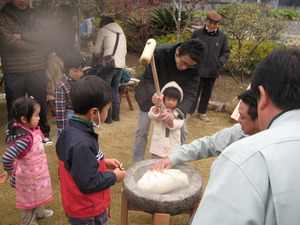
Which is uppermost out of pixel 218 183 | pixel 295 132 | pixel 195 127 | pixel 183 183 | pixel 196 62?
pixel 295 132

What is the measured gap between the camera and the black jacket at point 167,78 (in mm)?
2977

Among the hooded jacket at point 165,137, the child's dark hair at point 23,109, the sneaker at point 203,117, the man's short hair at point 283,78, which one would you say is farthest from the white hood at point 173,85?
the sneaker at point 203,117

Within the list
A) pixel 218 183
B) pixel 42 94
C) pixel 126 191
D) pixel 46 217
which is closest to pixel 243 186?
pixel 218 183

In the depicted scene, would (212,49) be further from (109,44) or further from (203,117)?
(109,44)

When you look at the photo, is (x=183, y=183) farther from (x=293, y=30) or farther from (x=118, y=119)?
(x=293, y=30)

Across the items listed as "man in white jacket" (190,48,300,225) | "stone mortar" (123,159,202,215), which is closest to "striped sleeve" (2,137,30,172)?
"stone mortar" (123,159,202,215)

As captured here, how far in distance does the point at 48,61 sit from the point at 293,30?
1010cm

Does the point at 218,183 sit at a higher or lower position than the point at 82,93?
higher

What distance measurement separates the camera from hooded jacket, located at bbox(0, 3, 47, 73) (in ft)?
12.4

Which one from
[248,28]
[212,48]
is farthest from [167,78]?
[248,28]

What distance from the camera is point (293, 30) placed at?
11.6m

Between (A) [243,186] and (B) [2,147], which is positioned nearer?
(A) [243,186]

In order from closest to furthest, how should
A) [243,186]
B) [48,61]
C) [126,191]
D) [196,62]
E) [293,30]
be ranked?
[243,186] → [126,191] → [196,62] → [48,61] → [293,30]

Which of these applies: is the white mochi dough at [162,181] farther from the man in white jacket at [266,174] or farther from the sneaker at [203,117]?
the sneaker at [203,117]
